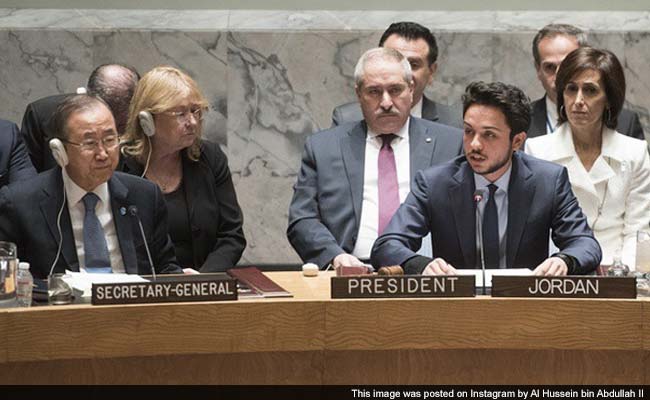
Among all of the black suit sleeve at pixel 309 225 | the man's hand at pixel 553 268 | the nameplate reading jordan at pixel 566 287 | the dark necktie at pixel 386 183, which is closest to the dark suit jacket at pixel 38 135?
the black suit sleeve at pixel 309 225

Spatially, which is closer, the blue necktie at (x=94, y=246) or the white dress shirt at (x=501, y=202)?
the blue necktie at (x=94, y=246)

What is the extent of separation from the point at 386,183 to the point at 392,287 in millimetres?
1392

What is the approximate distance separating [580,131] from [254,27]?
2264 mm

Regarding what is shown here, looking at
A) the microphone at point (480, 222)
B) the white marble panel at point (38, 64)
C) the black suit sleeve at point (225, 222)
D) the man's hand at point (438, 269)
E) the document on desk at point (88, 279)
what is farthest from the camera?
the white marble panel at point (38, 64)

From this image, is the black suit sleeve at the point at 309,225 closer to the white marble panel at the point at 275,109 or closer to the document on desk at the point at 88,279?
the document on desk at the point at 88,279

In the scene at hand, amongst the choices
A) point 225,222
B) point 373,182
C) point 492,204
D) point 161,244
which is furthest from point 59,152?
point 492,204

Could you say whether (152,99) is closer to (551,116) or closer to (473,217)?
(473,217)

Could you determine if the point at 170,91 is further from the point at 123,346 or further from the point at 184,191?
the point at 123,346

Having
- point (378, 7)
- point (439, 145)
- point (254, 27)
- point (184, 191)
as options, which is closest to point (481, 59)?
point (378, 7)

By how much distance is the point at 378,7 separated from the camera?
22.7 ft

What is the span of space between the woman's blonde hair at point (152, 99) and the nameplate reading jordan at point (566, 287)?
1.76 meters


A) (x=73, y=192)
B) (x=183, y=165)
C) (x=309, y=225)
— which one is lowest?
(x=73, y=192)

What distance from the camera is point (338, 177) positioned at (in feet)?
16.6

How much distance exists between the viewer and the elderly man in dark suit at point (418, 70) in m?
5.61
